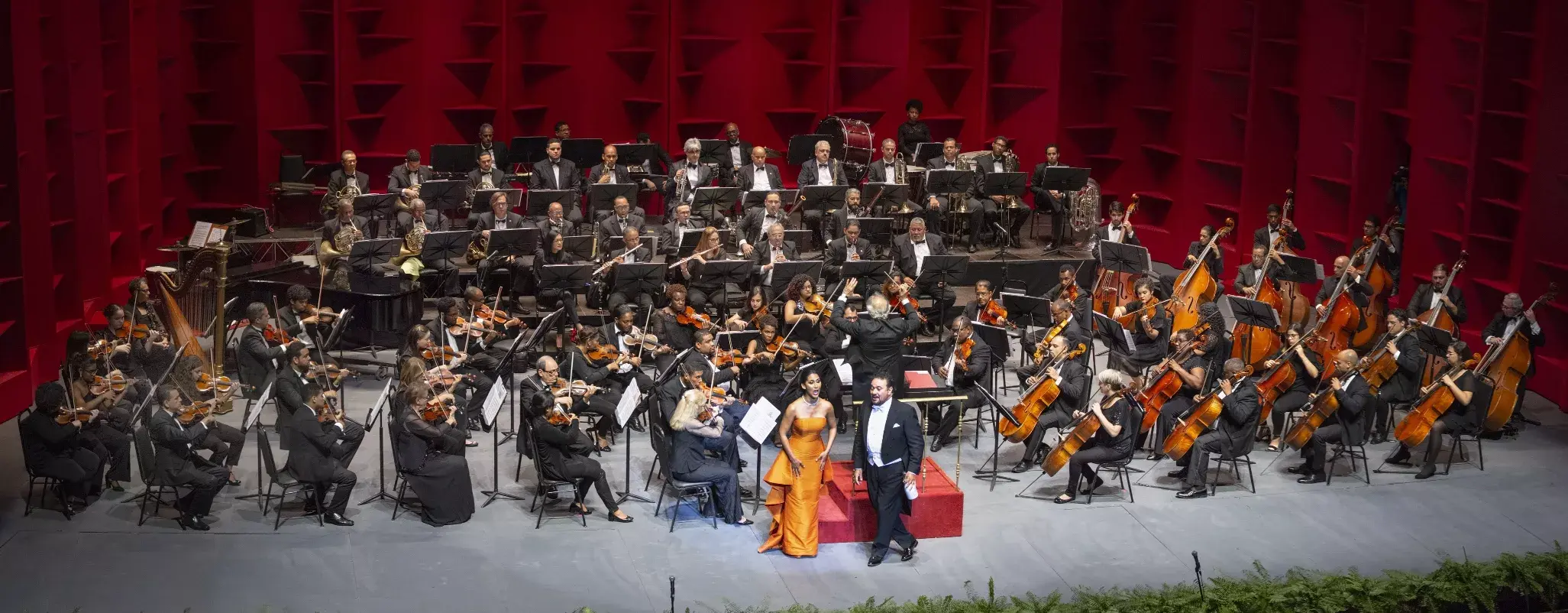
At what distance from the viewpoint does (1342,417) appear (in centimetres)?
1360

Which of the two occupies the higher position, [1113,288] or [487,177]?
[487,177]

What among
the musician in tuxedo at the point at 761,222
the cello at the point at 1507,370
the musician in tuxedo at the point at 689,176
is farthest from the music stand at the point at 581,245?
the cello at the point at 1507,370

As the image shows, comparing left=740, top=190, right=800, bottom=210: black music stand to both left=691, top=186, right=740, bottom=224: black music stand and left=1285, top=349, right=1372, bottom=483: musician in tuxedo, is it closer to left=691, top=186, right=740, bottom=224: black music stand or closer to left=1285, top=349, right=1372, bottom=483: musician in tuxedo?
left=691, top=186, right=740, bottom=224: black music stand

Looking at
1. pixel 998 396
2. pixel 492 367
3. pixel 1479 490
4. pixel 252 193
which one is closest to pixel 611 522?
pixel 492 367

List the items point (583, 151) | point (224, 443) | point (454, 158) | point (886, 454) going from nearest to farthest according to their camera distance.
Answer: point (886, 454)
point (224, 443)
point (454, 158)
point (583, 151)

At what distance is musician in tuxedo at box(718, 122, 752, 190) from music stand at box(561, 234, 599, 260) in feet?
9.73

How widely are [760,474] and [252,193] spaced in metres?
9.87

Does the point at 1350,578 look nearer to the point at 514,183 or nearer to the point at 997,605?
the point at 997,605

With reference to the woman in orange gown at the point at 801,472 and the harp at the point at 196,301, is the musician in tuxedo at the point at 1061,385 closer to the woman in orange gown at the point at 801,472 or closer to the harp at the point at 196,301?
the woman in orange gown at the point at 801,472

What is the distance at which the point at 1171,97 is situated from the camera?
21922 mm

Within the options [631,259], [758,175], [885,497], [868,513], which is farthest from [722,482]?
[758,175]

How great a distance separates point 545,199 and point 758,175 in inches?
106

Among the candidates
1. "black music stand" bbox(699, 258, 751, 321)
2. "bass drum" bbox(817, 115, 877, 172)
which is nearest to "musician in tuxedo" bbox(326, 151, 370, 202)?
"black music stand" bbox(699, 258, 751, 321)

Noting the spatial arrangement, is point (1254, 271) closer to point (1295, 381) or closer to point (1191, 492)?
point (1295, 381)
